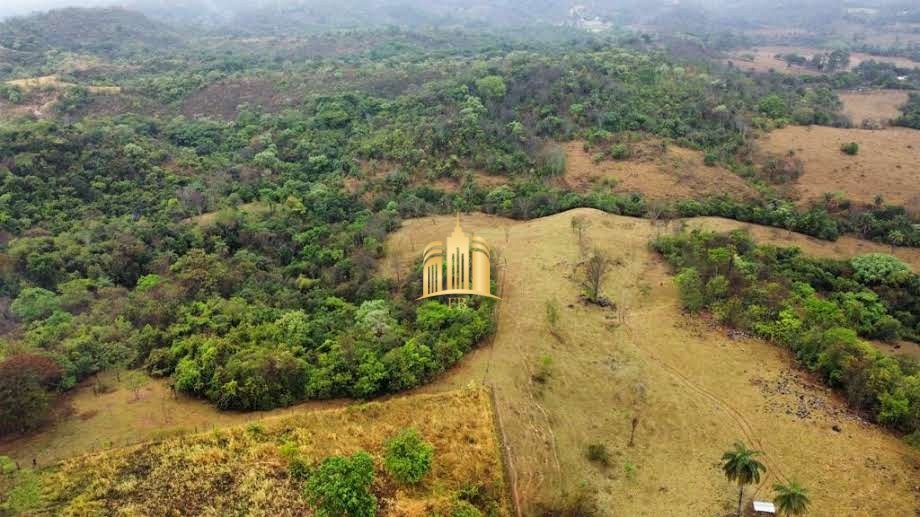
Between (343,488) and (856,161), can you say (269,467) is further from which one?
(856,161)

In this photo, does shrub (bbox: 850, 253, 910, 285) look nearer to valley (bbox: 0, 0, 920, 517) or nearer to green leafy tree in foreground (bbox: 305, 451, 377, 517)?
valley (bbox: 0, 0, 920, 517)

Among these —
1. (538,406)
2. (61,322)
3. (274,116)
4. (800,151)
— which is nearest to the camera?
(538,406)

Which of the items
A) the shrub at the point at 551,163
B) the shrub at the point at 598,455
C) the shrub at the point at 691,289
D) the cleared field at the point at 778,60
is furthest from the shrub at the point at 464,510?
the cleared field at the point at 778,60

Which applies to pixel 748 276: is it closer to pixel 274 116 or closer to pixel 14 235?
pixel 14 235

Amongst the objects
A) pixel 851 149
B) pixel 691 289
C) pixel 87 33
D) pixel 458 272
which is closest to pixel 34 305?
pixel 458 272

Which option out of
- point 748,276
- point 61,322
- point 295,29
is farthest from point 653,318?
point 295,29

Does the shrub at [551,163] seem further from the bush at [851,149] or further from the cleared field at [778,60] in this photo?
the cleared field at [778,60]

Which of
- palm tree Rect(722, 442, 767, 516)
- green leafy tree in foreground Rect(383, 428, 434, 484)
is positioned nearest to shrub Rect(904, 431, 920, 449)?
palm tree Rect(722, 442, 767, 516)
